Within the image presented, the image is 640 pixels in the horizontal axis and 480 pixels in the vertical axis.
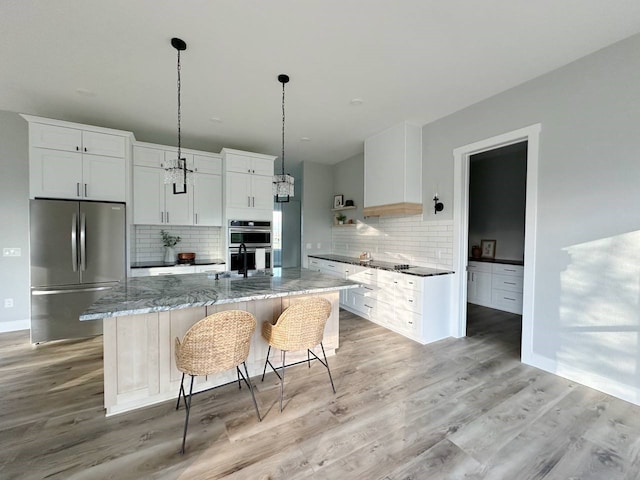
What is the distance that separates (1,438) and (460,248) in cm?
464

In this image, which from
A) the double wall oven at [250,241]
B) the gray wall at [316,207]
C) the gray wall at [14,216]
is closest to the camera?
the gray wall at [14,216]

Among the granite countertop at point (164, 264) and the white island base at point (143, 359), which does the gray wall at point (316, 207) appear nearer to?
the granite countertop at point (164, 264)

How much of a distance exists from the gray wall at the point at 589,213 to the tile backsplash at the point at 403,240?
1136 millimetres

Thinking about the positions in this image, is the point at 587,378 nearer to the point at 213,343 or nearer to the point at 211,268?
the point at 213,343

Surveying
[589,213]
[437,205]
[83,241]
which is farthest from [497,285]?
[83,241]

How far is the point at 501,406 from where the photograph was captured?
7.28 feet

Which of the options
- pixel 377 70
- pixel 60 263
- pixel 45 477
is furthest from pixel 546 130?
pixel 60 263

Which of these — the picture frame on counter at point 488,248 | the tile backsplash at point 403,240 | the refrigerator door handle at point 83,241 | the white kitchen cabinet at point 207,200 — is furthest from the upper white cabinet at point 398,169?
the refrigerator door handle at point 83,241

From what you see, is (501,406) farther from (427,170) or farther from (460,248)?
(427,170)

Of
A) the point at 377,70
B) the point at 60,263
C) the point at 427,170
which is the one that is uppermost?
the point at 377,70

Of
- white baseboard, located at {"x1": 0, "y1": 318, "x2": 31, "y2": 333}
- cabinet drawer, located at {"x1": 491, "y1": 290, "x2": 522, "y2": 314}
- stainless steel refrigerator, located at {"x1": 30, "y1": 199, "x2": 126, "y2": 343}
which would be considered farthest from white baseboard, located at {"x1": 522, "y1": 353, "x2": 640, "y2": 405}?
white baseboard, located at {"x1": 0, "y1": 318, "x2": 31, "y2": 333}

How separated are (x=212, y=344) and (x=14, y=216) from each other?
4.07 metres

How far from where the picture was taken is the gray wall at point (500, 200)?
505 centimetres

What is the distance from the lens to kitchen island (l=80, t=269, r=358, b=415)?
6.55ft
